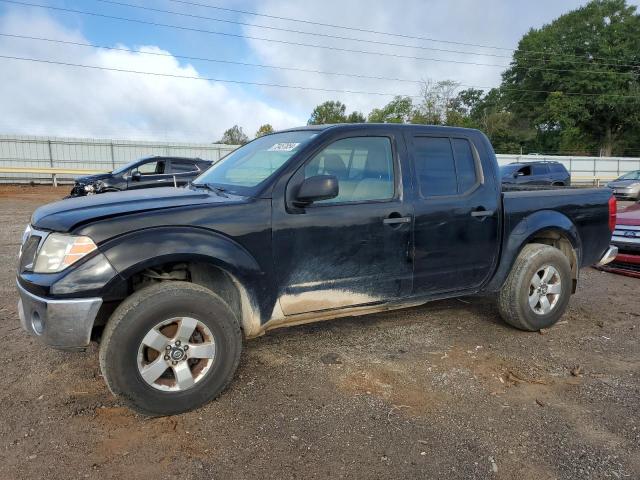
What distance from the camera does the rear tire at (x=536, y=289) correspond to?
4.38 m

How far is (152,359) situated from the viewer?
9.74 feet

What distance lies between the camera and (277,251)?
10.7 ft

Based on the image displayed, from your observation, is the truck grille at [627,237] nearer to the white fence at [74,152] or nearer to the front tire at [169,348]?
the front tire at [169,348]

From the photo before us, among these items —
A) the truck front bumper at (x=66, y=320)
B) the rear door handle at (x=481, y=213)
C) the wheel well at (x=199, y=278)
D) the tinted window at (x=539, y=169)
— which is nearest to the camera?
the truck front bumper at (x=66, y=320)

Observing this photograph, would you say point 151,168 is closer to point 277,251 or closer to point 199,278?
point 199,278

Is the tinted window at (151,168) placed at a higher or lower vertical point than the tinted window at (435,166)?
higher

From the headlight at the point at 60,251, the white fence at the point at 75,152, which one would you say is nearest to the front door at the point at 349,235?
the headlight at the point at 60,251

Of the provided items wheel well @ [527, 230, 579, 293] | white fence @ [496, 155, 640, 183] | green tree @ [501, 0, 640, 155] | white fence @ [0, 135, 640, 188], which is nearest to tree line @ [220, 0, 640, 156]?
green tree @ [501, 0, 640, 155]

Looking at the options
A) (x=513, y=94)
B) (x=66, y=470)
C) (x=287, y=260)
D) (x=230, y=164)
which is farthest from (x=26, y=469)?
(x=513, y=94)

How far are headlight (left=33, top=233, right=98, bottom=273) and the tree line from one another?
145 ft

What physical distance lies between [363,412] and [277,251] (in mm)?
1171

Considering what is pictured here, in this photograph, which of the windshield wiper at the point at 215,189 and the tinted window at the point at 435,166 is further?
the tinted window at the point at 435,166

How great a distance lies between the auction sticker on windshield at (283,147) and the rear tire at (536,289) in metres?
2.31

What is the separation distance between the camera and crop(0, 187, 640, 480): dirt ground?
256cm
